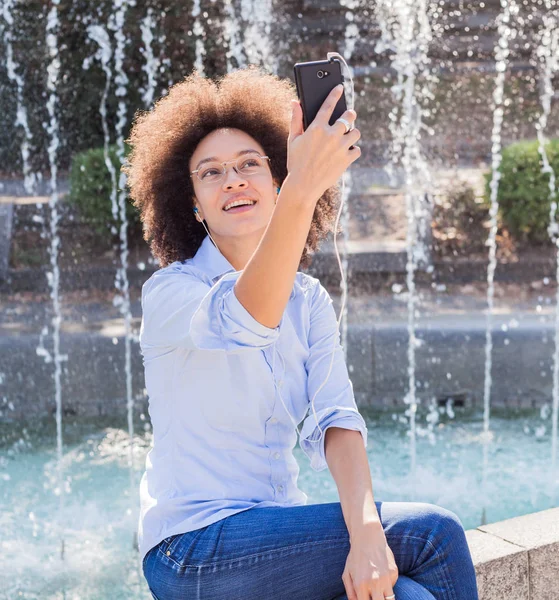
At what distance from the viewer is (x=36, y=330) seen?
607 centimetres

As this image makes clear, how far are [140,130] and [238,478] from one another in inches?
33.0

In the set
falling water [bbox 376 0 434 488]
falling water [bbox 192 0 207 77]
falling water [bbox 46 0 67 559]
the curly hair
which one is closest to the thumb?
the curly hair

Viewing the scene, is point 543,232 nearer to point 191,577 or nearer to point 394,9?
point 394,9

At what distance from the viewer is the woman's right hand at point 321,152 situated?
1438 mm

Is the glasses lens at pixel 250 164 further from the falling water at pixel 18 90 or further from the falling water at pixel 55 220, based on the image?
the falling water at pixel 18 90

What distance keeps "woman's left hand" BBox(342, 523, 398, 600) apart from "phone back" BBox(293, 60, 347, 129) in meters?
0.65

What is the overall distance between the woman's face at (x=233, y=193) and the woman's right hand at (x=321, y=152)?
0.41 metres

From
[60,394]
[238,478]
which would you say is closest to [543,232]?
[60,394]

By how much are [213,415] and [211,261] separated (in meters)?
0.31

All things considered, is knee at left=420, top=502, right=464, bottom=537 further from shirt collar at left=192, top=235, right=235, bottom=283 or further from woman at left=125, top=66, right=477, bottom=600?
shirt collar at left=192, top=235, right=235, bottom=283

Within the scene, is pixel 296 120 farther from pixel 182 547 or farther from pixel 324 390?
pixel 182 547

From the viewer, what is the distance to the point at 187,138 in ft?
6.72

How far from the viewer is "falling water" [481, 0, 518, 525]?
5.10m

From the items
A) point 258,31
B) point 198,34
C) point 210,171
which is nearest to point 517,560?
point 210,171
